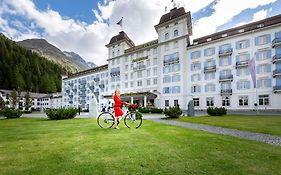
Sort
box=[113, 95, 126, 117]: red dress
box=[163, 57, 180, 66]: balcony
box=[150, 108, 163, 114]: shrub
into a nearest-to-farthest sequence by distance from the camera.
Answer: box=[113, 95, 126, 117]: red dress → box=[150, 108, 163, 114]: shrub → box=[163, 57, 180, 66]: balcony

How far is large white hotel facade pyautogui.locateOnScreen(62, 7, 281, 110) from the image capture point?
35.2m

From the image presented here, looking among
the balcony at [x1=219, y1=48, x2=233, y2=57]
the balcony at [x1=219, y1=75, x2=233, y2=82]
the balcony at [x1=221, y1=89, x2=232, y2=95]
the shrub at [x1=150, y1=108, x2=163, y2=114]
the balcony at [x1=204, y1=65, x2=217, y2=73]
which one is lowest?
the shrub at [x1=150, y1=108, x2=163, y2=114]

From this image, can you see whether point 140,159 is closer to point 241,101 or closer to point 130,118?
point 130,118

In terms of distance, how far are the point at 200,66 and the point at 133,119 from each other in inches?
1415

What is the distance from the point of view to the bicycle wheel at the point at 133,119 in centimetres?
1037

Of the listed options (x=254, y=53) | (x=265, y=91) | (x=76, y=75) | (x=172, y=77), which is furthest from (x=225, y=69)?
(x=76, y=75)

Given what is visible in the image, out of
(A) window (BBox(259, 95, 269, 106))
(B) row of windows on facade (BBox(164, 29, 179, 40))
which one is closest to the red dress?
(A) window (BBox(259, 95, 269, 106))

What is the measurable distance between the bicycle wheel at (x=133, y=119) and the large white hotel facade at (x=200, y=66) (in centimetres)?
2299

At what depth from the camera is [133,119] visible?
34.2 ft

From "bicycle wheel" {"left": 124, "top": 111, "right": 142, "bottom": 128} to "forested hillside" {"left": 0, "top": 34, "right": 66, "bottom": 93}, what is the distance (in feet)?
370

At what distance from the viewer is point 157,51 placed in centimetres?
5016

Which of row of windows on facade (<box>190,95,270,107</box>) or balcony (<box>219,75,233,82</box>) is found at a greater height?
balcony (<box>219,75,233,82</box>)

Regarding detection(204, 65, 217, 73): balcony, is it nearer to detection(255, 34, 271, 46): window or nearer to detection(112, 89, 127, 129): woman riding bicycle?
detection(255, 34, 271, 46): window

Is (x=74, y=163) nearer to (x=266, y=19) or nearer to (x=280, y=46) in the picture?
(x=280, y=46)
